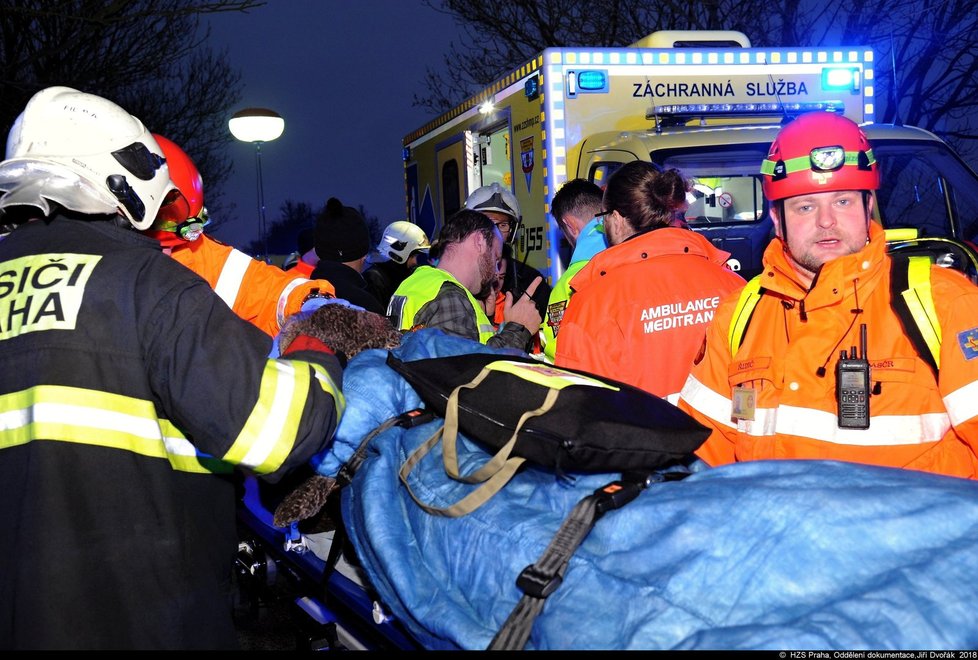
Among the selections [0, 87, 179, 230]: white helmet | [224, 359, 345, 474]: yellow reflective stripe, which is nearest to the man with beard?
[0, 87, 179, 230]: white helmet

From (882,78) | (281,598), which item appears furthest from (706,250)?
(882,78)

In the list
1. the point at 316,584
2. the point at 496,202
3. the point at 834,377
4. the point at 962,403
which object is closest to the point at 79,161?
the point at 316,584

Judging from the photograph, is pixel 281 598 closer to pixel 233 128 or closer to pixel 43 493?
pixel 43 493

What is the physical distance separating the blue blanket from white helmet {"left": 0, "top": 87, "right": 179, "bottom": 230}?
3.28 feet

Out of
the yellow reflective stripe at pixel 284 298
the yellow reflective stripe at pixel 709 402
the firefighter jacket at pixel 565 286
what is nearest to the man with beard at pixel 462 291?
the firefighter jacket at pixel 565 286

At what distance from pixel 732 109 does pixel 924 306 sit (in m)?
5.17

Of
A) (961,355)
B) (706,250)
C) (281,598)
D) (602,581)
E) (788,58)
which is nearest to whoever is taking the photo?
(602,581)

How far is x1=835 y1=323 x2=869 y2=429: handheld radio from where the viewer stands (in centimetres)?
226

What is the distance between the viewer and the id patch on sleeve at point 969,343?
2102 mm

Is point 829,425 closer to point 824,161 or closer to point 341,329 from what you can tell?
point 824,161

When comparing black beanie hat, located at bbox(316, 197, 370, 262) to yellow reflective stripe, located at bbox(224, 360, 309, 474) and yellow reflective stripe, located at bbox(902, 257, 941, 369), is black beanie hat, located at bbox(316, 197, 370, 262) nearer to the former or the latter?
yellow reflective stripe, located at bbox(224, 360, 309, 474)

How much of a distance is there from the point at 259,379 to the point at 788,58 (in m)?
6.76

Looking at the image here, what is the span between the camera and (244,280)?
373 cm

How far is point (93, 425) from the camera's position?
72.1 inches
